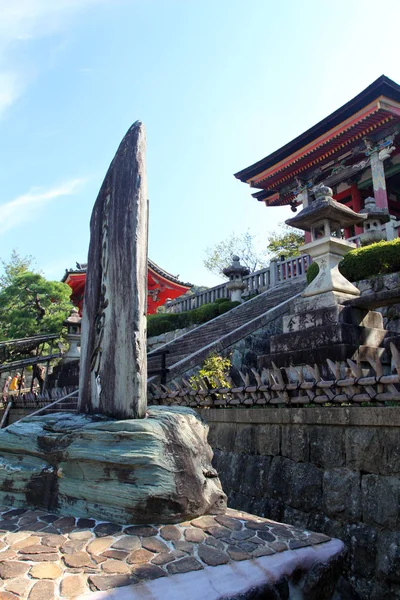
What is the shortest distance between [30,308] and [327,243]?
13303 mm

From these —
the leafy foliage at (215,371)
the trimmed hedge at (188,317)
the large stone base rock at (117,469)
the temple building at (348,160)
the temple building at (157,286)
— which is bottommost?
the large stone base rock at (117,469)

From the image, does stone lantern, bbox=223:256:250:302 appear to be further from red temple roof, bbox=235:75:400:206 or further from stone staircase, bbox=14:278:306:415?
red temple roof, bbox=235:75:400:206

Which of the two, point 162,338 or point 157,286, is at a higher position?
point 157,286

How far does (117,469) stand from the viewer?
10.3 ft

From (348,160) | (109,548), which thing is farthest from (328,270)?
(348,160)

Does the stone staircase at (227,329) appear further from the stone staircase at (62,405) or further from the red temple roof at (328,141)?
the red temple roof at (328,141)

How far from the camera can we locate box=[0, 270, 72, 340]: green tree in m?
16.3

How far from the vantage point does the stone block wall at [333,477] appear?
3548 mm

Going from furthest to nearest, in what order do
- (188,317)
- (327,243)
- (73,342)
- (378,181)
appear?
1. (73,342)
2. (188,317)
3. (378,181)
4. (327,243)

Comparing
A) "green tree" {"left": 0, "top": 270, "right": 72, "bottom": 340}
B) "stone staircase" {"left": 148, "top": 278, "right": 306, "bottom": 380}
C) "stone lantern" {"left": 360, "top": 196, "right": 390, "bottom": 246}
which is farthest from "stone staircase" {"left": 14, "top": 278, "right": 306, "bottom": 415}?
"green tree" {"left": 0, "top": 270, "right": 72, "bottom": 340}

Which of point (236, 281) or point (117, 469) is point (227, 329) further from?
point (117, 469)

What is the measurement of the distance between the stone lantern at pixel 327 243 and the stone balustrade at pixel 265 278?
6079 mm

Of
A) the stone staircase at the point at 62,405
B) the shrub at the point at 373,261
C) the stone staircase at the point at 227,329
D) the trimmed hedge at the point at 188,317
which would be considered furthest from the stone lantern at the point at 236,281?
the stone staircase at the point at 62,405

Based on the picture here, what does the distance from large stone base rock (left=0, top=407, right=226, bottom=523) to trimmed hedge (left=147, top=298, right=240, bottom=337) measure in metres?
10.3
